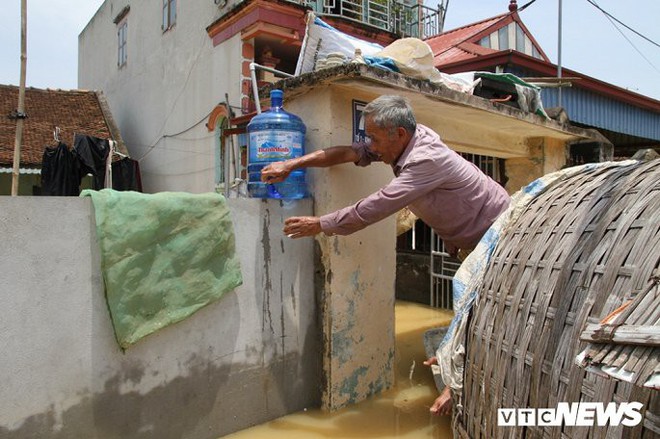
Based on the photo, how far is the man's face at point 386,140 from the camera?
2701mm

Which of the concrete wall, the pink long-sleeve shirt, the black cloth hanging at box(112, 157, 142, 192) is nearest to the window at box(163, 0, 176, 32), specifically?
the black cloth hanging at box(112, 157, 142, 192)

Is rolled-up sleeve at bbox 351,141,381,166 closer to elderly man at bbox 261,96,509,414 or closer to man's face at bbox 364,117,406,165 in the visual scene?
elderly man at bbox 261,96,509,414

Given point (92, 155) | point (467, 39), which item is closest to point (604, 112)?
point (467, 39)

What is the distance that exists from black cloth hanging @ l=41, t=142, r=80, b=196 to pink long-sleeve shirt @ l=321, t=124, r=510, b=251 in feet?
25.4

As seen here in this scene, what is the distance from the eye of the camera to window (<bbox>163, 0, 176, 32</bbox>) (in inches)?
427

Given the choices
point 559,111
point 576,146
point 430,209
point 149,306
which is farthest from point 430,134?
point 576,146

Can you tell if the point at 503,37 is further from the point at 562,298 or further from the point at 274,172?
the point at 562,298

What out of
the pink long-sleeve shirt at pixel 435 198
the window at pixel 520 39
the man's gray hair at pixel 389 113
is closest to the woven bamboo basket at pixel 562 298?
the pink long-sleeve shirt at pixel 435 198

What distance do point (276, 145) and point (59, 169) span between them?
717cm

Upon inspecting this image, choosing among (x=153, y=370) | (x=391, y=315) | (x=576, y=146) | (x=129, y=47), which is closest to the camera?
(x=153, y=370)

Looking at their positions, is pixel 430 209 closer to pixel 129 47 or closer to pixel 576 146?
pixel 576 146

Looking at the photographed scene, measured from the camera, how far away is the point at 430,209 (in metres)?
2.78

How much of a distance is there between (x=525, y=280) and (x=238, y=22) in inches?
309

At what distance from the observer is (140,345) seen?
8.06 feet
